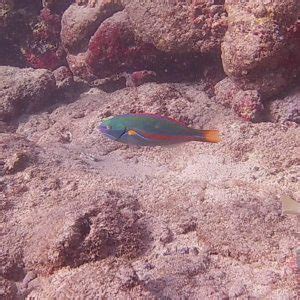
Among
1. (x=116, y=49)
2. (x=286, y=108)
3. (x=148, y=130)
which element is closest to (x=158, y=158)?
(x=148, y=130)

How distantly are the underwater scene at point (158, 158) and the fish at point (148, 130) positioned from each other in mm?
13

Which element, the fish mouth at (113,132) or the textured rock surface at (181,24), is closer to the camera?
the fish mouth at (113,132)

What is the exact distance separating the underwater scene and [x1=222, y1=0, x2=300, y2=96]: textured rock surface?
0.5 inches

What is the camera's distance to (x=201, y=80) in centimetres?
518

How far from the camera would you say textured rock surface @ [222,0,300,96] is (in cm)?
370

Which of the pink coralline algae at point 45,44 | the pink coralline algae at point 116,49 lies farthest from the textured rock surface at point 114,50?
the pink coralline algae at point 45,44

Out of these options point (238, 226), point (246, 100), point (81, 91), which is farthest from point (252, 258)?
point (81, 91)

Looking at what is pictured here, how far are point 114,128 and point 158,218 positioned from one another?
0.90m

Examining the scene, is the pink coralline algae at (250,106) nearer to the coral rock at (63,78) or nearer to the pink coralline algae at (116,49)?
the pink coralline algae at (116,49)

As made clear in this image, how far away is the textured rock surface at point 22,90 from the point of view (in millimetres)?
5664

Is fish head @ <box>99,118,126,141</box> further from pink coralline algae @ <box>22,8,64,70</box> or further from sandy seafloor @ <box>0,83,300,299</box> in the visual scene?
pink coralline algae @ <box>22,8,64,70</box>

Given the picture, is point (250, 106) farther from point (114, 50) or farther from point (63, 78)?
point (63, 78)

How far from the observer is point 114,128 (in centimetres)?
319

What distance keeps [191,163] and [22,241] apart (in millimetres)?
1896
